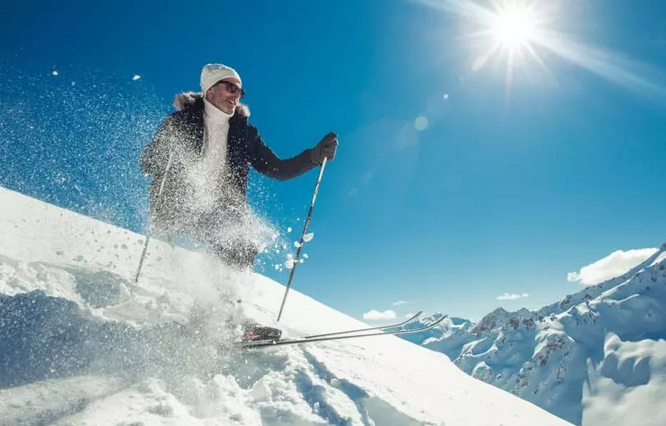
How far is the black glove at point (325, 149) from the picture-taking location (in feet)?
16.5

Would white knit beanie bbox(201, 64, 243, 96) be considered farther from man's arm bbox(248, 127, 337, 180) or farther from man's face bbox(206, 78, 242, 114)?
man's arm bbox(248, 127, 337, 180)

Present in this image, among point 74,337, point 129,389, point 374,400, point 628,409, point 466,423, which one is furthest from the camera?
point 628,409

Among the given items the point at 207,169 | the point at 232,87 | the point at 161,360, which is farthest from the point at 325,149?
the point at 161,360

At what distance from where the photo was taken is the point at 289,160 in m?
5.09

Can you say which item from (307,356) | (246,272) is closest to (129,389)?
(307,356)

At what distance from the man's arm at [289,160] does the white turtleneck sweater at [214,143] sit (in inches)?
23.5

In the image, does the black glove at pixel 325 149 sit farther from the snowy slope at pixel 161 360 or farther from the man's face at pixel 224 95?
the snowy slope at pixel 161 360

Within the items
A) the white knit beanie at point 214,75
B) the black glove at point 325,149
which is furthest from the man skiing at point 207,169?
the black glove at point 325,149

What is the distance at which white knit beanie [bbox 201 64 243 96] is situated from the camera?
14.2ft

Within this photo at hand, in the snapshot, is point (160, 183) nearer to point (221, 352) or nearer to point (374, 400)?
point (221, 352)

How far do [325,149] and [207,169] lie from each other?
61.1 inches

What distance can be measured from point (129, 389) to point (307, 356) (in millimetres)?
1572

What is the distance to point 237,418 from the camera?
2301mm

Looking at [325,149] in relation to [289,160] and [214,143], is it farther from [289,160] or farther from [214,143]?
[214,143]
